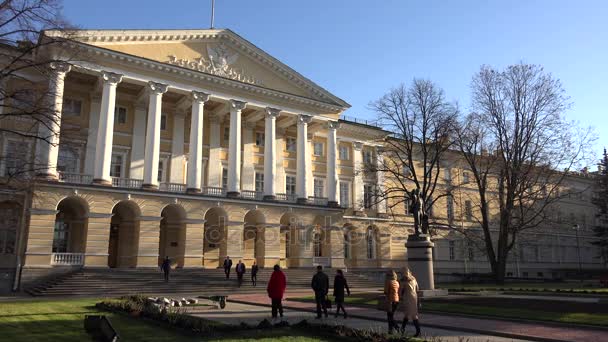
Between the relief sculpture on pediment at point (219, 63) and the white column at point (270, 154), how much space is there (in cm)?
289

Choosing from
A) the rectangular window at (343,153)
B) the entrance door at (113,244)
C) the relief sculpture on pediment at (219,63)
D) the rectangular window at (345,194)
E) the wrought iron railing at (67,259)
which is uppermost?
the relief sculpture on pediment at (219,63)

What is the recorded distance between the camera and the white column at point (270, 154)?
41344 mm

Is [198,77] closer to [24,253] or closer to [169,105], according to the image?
[169,105]

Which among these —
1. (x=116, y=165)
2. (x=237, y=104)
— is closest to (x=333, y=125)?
(x=237, y=104)

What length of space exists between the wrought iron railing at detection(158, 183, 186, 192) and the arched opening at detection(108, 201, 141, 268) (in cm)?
256

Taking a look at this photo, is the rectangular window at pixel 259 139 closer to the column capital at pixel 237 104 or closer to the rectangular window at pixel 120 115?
the column capital at pixel 237 104

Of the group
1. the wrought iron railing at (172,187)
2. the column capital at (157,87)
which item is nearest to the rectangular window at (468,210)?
the wrought iron railing at (172,187)

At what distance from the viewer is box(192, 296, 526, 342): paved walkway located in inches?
495

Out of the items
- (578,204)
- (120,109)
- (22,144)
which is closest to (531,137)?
(120,109)

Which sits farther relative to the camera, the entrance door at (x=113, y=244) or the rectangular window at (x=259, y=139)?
the rectangular window at (x=259, y=139)

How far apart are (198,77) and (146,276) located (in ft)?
52.0

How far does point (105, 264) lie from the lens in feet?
107

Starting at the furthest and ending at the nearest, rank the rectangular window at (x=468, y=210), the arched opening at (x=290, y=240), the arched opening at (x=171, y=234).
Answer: the rectangular window at (x=468, y=210) → the arched opening at (x=290, y=240) → the arched opening at (x=171, y=234)

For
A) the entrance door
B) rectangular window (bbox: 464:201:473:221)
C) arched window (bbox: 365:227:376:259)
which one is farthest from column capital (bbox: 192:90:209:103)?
rectangular window (bbox: 464:201:473:221)
